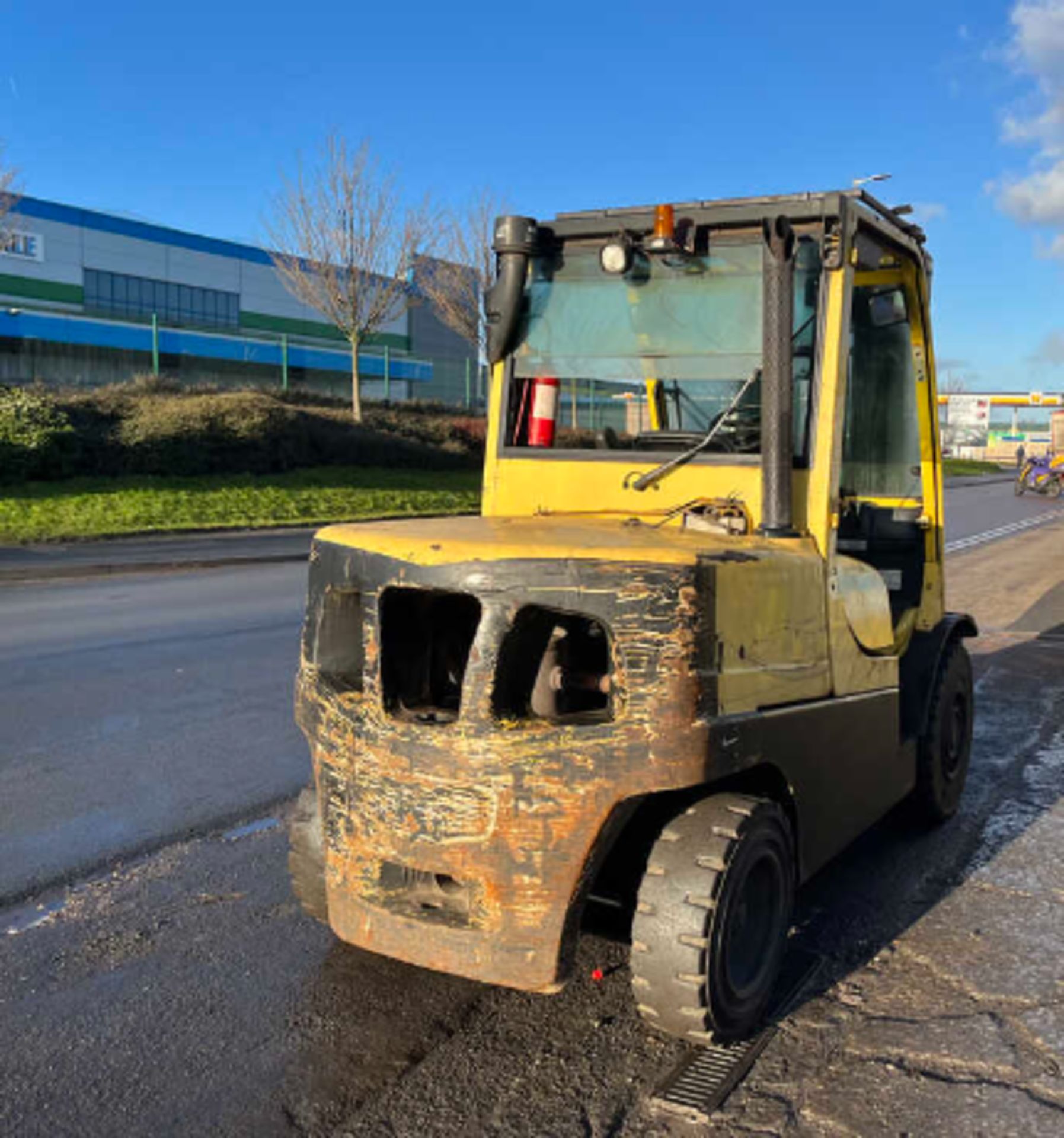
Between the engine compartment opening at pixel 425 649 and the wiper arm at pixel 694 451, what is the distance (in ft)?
2.87

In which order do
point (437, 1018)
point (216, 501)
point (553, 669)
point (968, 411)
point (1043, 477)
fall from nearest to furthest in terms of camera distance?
point (553, 669)
point (437, 1018)
point (216, 501)
point (1043, 477)
point (968, 411)

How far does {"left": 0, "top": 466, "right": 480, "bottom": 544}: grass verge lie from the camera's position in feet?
57.5

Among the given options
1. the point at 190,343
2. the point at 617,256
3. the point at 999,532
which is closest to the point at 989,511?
the point at 999,532

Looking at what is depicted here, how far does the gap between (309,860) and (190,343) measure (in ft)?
147

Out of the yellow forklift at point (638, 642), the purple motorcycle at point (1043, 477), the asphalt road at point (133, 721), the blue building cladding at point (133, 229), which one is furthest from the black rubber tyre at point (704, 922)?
the blue building cladding at point (133, 229)

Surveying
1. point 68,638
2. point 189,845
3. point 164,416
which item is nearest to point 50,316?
point 164,416

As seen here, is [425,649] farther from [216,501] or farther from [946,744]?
[216,501]

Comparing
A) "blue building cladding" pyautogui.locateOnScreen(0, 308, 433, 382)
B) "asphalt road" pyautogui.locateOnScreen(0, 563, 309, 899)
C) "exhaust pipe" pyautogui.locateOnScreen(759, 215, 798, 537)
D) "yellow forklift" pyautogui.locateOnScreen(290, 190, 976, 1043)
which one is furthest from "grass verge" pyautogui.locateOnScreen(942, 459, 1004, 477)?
"exhaust pipe" pyautogui.locateOnScreen(759, 215, 798, 537)

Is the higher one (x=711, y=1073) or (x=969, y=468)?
(x=969, y=468)

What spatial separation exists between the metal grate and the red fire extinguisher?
2.16 m

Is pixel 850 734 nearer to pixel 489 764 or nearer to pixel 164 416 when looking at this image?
pixel 489 764

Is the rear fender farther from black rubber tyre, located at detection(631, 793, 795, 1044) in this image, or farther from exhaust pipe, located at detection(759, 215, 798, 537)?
black rubber tyre, located at detection(631, 793, 795, 1044)

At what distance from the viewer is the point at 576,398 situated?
4305 mm

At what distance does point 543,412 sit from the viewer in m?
4.27
